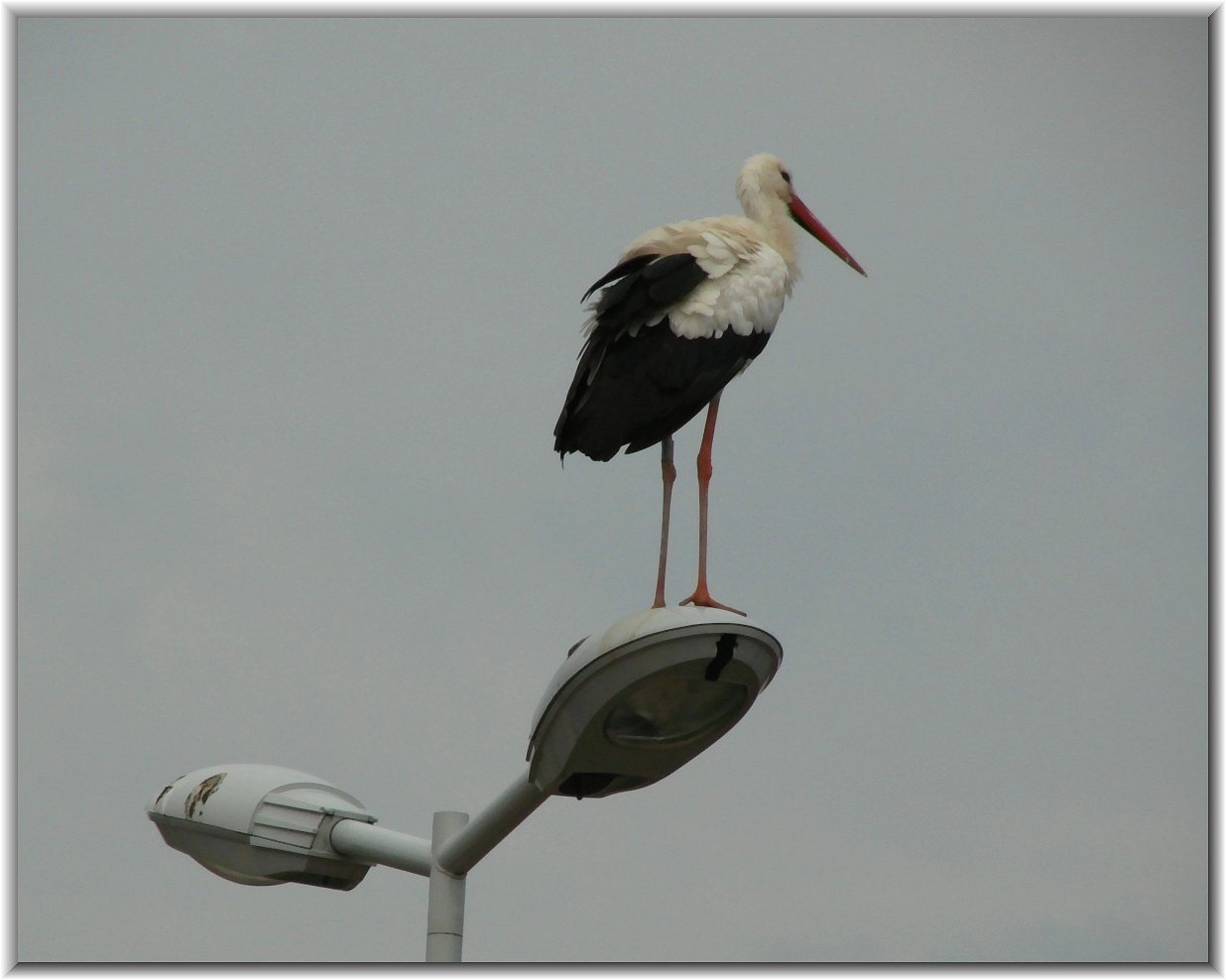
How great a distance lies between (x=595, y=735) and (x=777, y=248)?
338 cm

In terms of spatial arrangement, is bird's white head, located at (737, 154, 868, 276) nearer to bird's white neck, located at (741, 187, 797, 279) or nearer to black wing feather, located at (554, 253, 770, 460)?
bird's white neck, located at (741, 187, 797, 279)

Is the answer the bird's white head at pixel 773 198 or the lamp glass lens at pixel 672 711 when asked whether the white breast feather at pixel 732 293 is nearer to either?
the bird's white head at pixel 773 198

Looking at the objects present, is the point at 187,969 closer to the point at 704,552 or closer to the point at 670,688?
the point at 670,688

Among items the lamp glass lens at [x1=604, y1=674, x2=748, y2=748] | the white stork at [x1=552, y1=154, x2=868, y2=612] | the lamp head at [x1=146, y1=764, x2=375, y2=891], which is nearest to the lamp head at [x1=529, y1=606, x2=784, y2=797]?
the lamp glass lens at [x1=604, y1=674, x2=748, y2=748]

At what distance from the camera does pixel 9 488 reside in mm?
8203

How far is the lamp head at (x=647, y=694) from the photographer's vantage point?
6258mm

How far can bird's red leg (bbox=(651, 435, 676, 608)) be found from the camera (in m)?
7.93

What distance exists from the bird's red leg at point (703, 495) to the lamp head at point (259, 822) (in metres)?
1.96

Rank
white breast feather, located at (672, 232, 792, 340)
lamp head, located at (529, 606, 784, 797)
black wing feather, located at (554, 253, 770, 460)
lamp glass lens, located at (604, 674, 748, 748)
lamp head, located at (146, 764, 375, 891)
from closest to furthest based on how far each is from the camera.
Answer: lamp head, located at (529, 606, 784, 797)
lamp glass lens, located at (604, 674, 748, 748)
black wing feather, located at (554, 253, 770, 460)
white breast feather, located at (672, 232, 792, 340)
lamp head, located at (146, 764, 375, 891)

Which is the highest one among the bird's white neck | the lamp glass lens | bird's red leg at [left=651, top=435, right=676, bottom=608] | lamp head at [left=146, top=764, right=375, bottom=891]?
the bird's white neck

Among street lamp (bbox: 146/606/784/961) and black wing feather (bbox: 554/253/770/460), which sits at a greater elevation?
black wing feather (bbox: 554/253/770/460)

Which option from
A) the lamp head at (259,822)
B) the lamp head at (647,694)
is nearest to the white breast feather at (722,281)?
the lamp head at (647,694)

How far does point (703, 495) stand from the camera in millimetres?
8391

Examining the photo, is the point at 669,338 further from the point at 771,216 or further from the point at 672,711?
the point at 672,711
